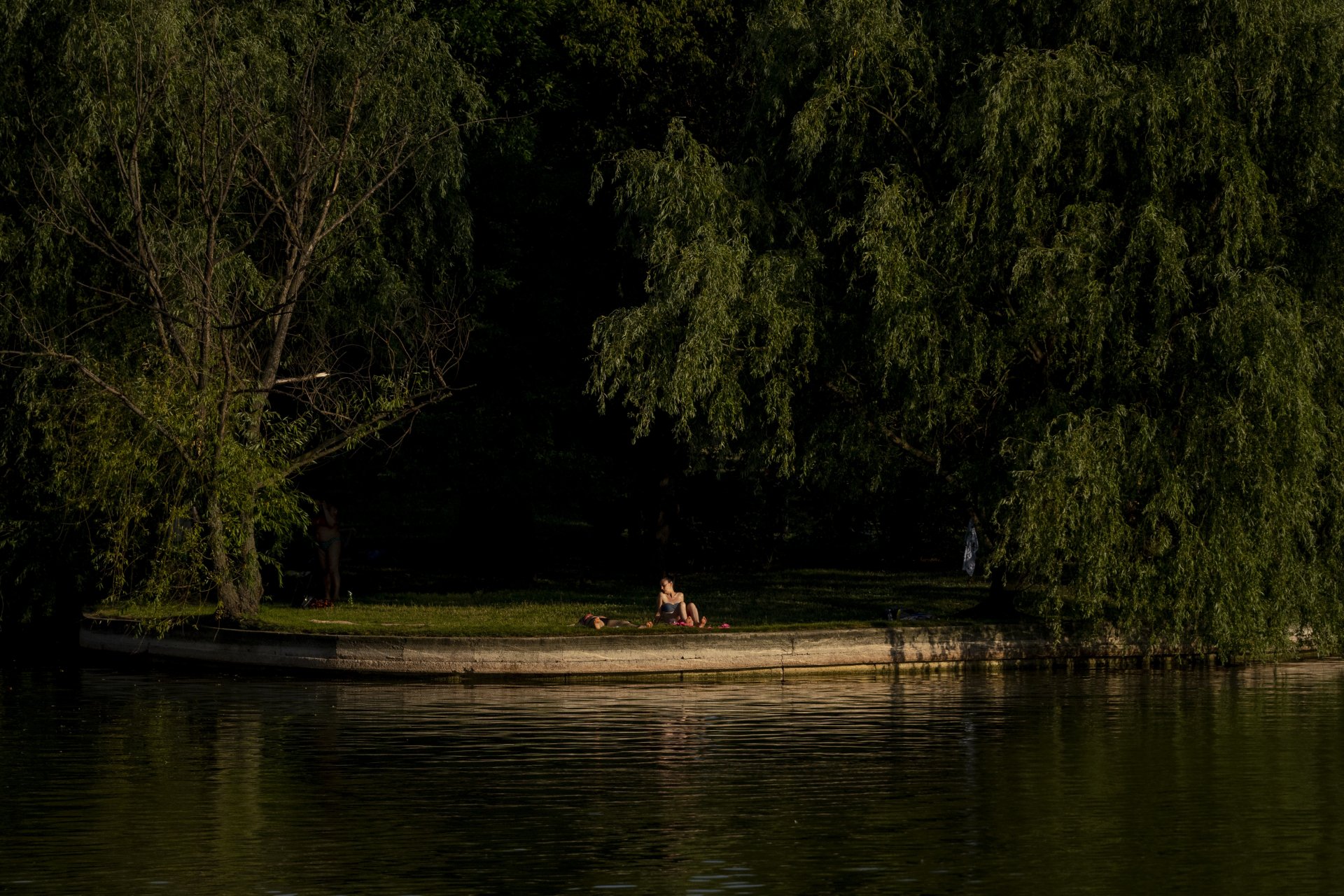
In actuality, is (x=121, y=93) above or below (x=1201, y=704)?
above

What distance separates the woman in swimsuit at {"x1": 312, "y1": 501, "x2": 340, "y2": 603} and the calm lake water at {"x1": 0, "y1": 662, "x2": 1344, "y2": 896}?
775cm

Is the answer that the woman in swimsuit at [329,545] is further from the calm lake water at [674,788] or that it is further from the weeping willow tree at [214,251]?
the calm lake water at [674,788]

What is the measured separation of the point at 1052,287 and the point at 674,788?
13.4 m

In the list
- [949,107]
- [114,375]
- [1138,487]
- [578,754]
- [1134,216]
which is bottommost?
[578,754]

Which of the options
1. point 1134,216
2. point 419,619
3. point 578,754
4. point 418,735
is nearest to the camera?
point 578,754

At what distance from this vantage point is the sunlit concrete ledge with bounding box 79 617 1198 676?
89.6 ft

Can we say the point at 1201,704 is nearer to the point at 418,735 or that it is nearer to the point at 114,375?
the point at 418,735

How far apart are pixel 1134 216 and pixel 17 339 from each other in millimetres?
18997

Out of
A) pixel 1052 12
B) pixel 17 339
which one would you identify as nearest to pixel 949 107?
pixel 1052 12

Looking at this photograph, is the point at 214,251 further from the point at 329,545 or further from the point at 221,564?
the point at 329,545

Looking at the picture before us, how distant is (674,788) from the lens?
57.0 ft

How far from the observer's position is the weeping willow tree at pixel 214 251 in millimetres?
28750

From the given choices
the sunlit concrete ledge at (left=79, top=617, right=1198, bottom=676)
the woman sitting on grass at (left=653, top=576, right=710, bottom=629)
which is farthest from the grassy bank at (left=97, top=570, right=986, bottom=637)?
the woman sitting on grass at (left=653, top=576, right=710, bottom=629)

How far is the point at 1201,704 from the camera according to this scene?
78.6 ft
